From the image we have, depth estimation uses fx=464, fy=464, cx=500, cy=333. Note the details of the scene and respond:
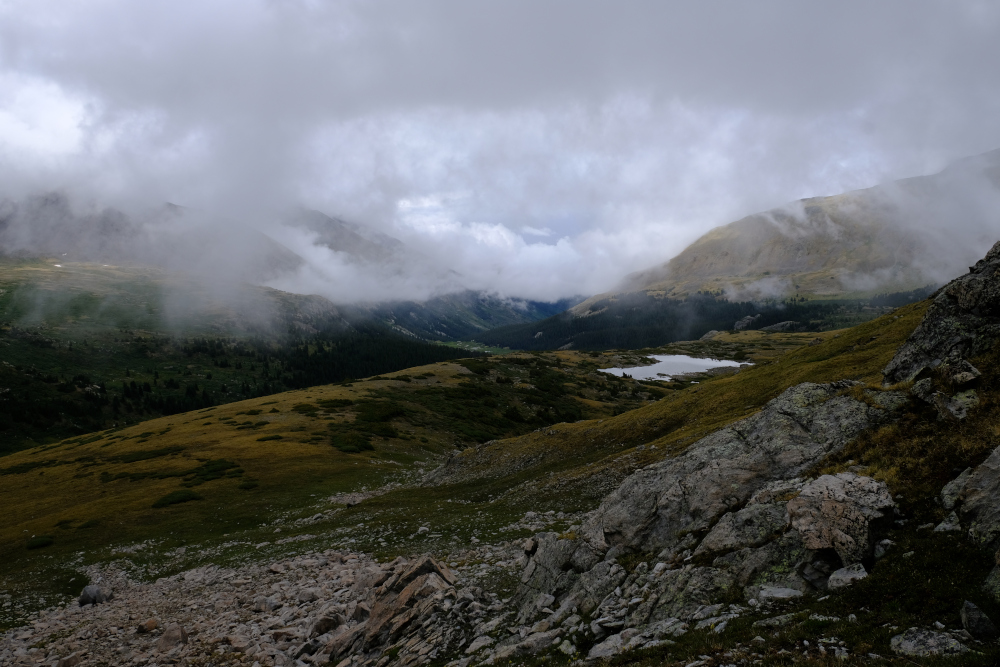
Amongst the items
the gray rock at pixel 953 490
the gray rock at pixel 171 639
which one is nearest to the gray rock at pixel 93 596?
the gray rock at pixel 171 639

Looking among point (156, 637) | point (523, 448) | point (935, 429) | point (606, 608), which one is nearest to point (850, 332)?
point (523, 448)

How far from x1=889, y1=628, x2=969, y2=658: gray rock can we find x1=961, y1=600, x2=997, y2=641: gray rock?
0.40 meters

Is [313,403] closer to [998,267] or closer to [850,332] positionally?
[850,332]

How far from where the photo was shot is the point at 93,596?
33.2 metres

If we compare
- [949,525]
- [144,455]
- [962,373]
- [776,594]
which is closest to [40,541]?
[144,455]

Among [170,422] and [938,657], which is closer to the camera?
[938,657]

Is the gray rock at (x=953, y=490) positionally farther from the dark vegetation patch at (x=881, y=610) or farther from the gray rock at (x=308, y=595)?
the gray rock at (x=308, y=595)

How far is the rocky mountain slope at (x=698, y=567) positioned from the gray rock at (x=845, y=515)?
0.05m

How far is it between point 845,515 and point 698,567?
14.6 feet

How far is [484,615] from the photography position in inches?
747

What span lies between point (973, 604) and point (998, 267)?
62.9ft

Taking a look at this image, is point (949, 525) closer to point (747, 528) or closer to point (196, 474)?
point (747, 528)

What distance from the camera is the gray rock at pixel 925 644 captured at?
862 cm

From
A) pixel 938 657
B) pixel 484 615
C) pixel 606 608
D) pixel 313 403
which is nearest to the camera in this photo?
pixel 938 657
